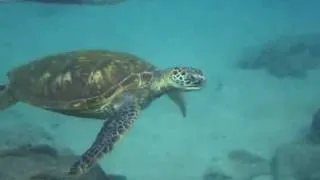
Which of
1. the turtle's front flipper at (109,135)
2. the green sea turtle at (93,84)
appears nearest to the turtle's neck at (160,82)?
the green sea turtle at (93,84)

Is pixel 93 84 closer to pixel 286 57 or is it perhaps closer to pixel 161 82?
pixel 161 82

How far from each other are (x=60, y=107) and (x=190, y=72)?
1.59 metres

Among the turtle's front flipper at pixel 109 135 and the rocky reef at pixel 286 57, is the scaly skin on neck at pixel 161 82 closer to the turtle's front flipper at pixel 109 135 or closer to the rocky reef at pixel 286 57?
the turtle's front flipper at pixel 109 135

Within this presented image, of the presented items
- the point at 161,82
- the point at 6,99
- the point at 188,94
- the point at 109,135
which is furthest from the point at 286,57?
the point at 109,135

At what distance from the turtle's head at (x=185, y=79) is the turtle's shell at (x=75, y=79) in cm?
30

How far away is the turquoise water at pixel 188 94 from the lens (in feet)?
25.0

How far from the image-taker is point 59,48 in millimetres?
15016

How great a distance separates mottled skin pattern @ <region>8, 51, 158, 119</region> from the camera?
17.9ft

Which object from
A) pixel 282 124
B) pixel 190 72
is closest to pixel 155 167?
pixel 190 72

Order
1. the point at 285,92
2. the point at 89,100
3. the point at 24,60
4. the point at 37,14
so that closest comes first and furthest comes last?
the point at 89,100
the point at 285,92
the point at 24,60
the point at 37,14

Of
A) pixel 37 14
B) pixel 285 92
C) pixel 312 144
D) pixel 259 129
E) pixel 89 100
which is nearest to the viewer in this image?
pixel 89 100

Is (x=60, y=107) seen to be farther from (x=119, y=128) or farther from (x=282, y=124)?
(x=282, y=124)

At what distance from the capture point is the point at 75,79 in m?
5.51

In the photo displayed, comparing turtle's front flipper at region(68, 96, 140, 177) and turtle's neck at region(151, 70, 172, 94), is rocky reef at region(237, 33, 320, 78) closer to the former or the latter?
turtle's neck at region(151, 70, 172, 94)
